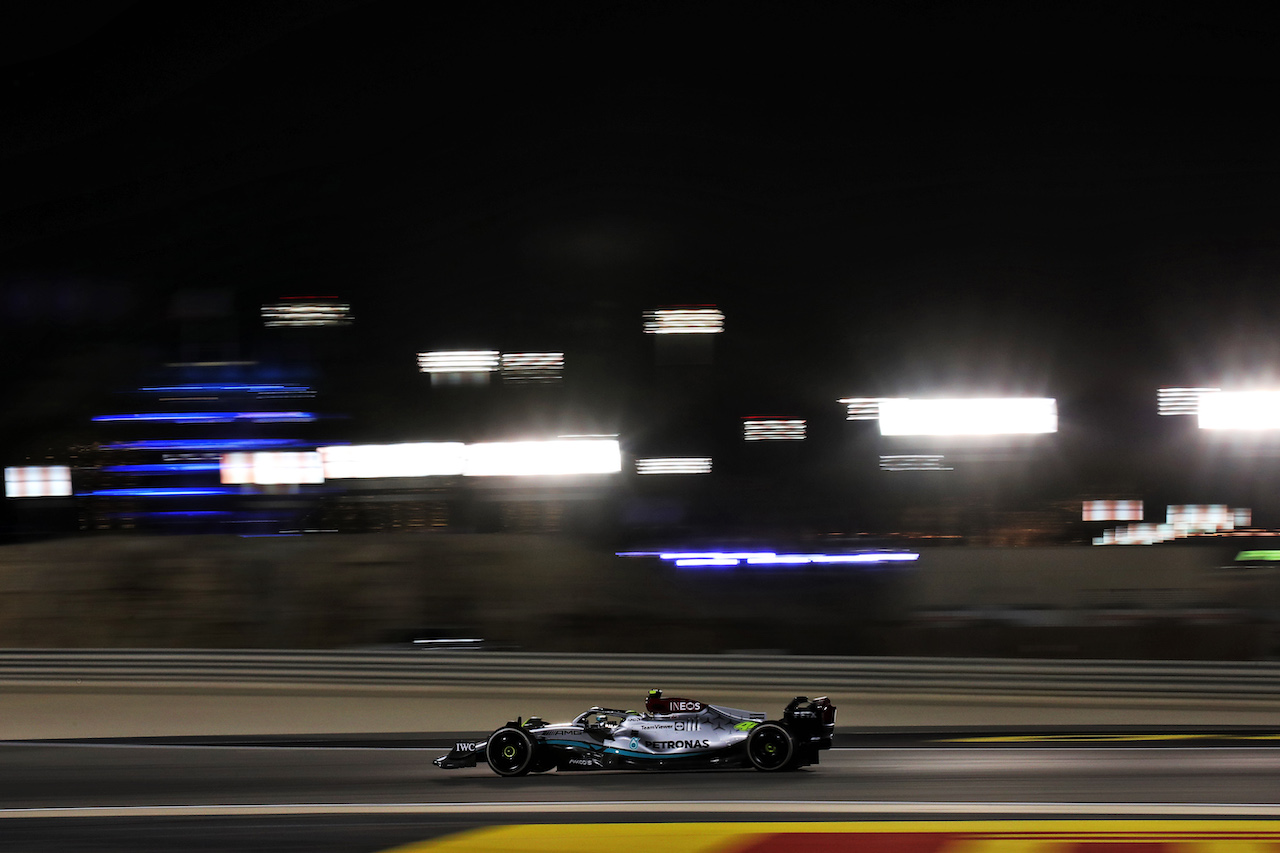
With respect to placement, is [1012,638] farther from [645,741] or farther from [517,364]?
[517,364]

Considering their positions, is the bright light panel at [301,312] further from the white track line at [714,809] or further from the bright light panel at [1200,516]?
the white track line at [714,809]

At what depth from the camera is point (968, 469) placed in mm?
37250

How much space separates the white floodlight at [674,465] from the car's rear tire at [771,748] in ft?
113

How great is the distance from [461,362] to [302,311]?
7.30 m

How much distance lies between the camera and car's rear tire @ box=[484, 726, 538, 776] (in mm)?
9602

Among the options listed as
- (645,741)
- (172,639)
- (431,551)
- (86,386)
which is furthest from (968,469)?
(86,386)

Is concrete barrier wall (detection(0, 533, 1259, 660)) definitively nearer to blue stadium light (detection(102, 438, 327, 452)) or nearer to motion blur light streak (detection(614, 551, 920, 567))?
motion blur light streak (detection(614, 551, 920, 567))

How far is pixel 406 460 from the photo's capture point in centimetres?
4028

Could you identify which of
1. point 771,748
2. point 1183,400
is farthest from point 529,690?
point 1183,400

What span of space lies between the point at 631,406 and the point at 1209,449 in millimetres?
23141

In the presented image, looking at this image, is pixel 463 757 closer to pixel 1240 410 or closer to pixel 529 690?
pixel 529 690

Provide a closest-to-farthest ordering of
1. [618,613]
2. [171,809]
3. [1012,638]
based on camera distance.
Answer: [171,809]
[1012,638]
[618,613]

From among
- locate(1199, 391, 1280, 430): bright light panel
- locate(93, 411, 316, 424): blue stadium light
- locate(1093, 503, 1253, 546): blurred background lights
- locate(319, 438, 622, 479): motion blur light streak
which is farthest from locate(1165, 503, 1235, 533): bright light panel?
locate(93, 411, 316, 424): blue stadium light

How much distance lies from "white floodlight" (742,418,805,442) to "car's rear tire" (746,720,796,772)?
37113 mm
